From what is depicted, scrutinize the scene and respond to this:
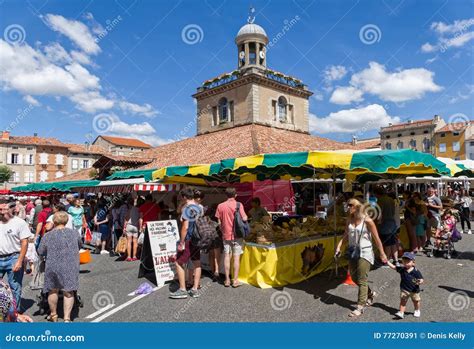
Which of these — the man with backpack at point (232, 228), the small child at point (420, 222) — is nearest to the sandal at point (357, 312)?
the man with backpack at point (232, 228)

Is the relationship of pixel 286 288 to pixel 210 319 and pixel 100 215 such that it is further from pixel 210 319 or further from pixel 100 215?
pixel 100 215

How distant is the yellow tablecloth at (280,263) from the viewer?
552 cm

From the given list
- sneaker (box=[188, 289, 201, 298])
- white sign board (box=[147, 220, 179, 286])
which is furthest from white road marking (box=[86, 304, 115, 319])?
sneaker (box=[188, 289, 201, 298])

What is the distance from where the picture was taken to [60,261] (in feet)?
13.2

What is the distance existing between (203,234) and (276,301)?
1.53 metres

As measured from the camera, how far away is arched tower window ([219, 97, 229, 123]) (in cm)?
2830

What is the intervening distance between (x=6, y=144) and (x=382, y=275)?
6446 cm

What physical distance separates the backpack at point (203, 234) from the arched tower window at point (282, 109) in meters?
23.9

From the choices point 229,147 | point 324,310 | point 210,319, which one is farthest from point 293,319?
point 229,147

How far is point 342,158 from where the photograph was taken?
5043mm

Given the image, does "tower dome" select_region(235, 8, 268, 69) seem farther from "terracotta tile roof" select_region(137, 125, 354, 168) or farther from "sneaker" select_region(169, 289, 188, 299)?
"sneaker" select_region(169, 289, 188, 299)

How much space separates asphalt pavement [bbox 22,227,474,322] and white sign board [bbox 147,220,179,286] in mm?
272

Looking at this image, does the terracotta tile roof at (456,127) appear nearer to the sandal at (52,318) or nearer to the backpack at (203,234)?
the backpack at (203,234)

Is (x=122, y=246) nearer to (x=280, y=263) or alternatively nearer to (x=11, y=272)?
(x=11, y=272)
